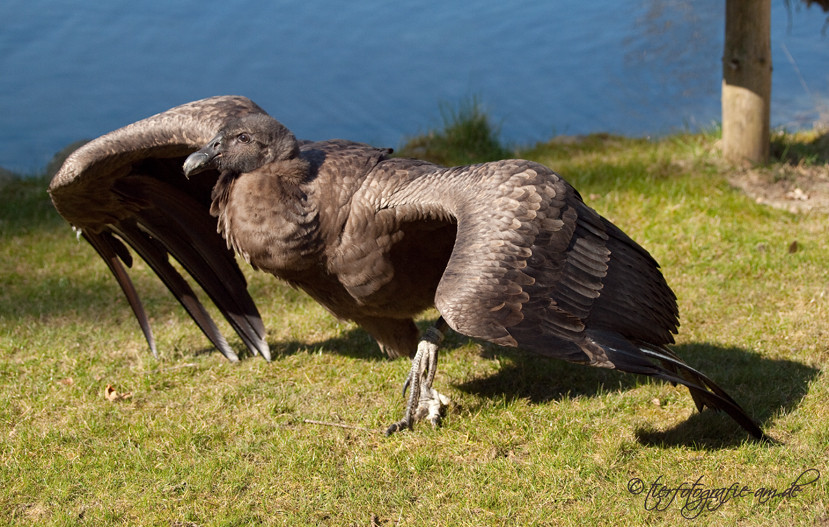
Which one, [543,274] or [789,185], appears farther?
[789,185]

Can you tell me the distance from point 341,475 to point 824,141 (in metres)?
5.14

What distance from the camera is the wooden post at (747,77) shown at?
607 cm

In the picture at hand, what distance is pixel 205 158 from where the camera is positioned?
378 centimetres

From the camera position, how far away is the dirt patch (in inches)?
242

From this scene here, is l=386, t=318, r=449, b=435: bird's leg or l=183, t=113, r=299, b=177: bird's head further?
l=386, t=318, r=449, b=435: bird's leg

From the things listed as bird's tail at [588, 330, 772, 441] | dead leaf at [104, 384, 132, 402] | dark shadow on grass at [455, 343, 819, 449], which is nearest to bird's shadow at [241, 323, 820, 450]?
dark shadow on grass at [455, 343, 819, 449]

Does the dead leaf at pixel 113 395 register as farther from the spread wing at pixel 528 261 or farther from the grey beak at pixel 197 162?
the spread wing at pixel 528 261

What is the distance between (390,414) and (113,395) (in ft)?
4.70

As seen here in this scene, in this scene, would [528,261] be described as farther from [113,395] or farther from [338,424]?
[113,395]

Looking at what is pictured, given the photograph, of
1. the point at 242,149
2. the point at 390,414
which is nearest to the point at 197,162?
the point at 242,149

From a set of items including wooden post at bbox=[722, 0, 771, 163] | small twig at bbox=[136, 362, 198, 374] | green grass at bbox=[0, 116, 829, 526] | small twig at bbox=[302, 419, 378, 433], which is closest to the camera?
green grass at bbox=[0, 116, 829, 526]

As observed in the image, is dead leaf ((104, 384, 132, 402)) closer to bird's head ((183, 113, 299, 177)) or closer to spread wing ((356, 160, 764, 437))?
bird's head ((183, 113, 299, 177))

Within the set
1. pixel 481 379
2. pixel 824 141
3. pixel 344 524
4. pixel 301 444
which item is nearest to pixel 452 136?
pixel 824 141

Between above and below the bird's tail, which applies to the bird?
above
